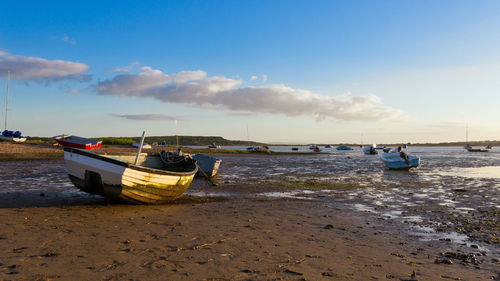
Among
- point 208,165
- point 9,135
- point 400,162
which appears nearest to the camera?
point 208,165

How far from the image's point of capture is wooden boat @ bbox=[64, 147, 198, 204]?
36.7ft

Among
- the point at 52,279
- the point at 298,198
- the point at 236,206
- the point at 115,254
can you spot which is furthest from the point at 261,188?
the point at 52,279

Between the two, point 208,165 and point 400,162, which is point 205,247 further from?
point 400,162

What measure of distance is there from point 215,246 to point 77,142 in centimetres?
4335

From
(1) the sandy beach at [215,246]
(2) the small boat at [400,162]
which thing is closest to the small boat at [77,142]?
(1) the sandy beach at [215,246]

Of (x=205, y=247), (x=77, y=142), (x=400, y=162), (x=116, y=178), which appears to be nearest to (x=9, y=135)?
(x=77, y=142)

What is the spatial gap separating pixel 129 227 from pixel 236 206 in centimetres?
478

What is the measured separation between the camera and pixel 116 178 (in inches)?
442

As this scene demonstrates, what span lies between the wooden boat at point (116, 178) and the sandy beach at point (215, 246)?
53cm

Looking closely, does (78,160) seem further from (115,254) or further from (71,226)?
(115,254)

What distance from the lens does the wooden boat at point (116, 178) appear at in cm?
1120

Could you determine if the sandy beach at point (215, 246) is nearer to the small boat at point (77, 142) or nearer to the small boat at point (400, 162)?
the small boat at point (400, 162)

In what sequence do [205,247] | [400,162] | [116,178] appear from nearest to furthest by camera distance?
1. [205,247]
2. [116,178]
3. [400,162]

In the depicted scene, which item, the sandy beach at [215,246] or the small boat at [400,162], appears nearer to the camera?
the sandy beach at [215,246]
